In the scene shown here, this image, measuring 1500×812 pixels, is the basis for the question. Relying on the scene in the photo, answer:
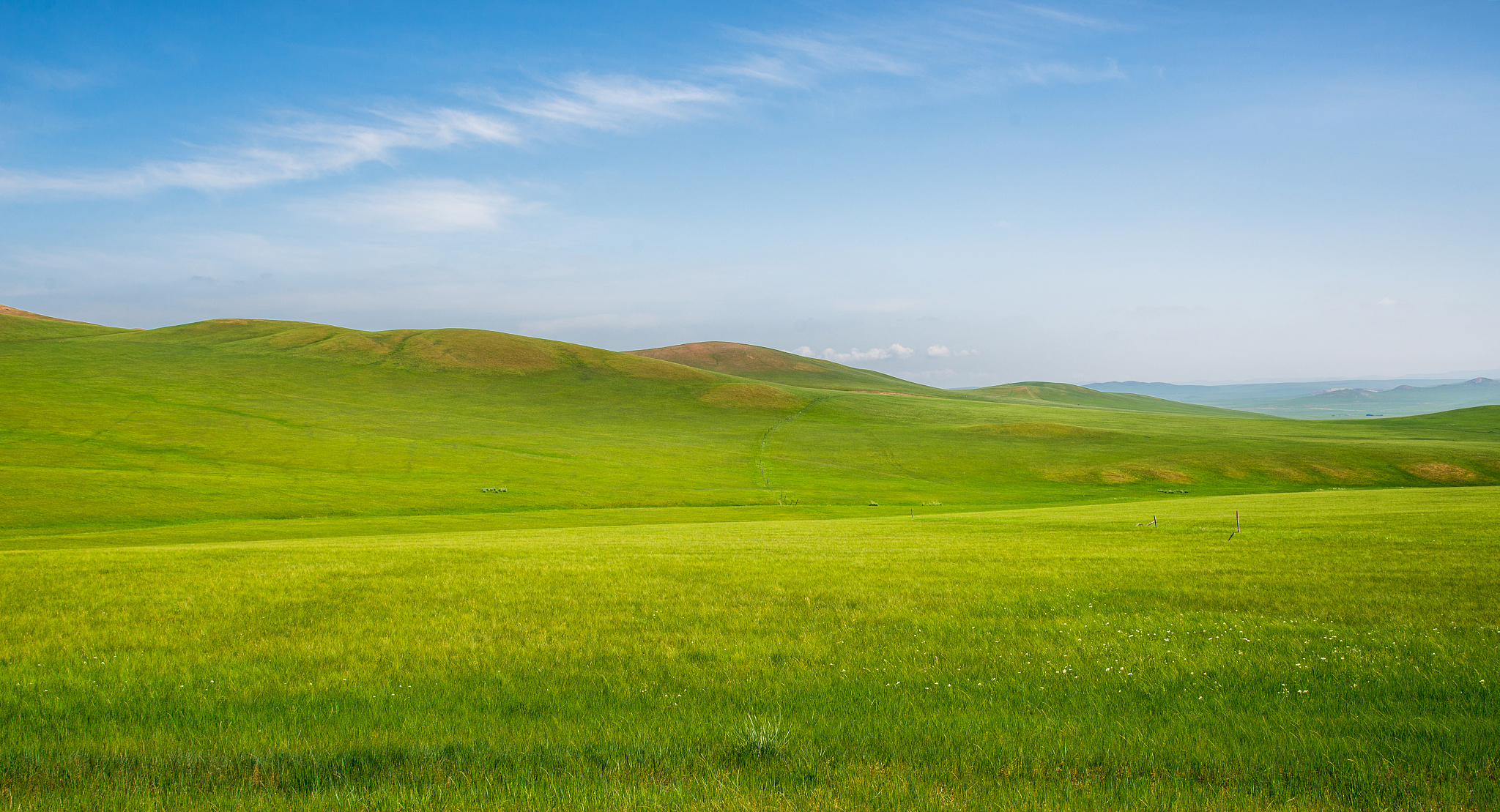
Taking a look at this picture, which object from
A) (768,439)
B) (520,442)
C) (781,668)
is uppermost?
(781,668)

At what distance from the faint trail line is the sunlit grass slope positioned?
636 mm

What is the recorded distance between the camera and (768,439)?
10175 centimetres

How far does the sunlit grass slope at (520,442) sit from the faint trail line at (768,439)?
2.09 ft

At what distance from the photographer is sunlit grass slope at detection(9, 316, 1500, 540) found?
54250 mm

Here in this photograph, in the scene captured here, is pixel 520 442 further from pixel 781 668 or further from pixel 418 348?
pixel 781 668

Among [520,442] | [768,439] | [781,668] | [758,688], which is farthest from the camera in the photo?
[768,439]

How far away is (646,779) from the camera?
5305 millimetres

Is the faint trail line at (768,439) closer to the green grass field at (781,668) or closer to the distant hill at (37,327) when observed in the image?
the green grass field at (781,668)

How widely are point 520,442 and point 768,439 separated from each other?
33.5 m

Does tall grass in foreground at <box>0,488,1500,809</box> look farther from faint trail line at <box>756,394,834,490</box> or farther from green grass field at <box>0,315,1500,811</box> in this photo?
faint trail line at <box>756,394,834,490</box>

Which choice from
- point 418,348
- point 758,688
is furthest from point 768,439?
point 758,688

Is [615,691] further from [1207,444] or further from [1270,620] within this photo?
[1207,444]

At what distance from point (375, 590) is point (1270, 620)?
14871 millimetres

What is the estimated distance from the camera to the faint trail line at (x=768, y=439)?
72.9 metres
